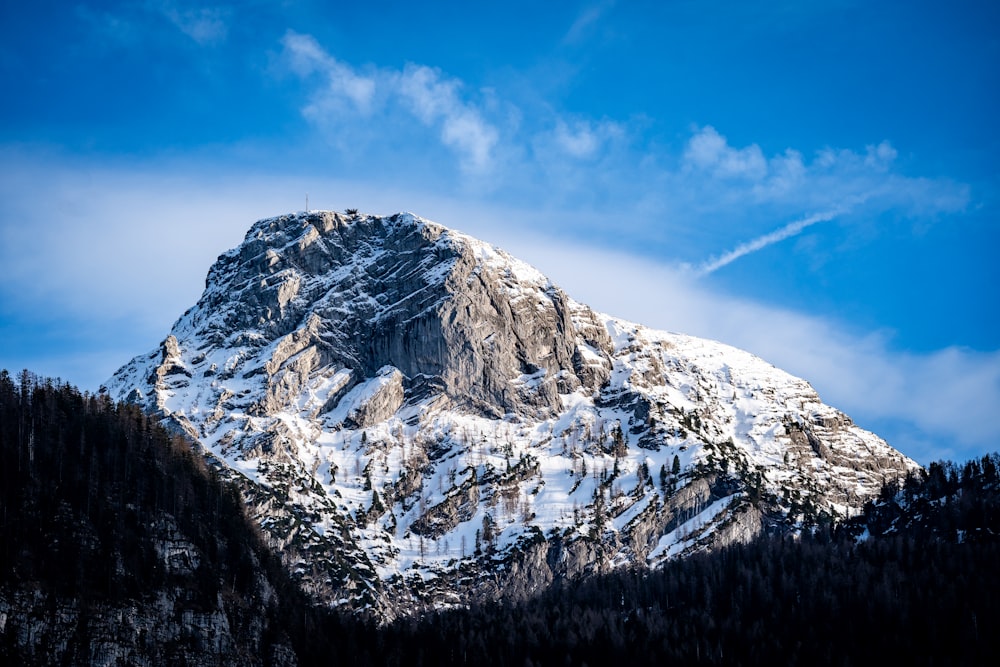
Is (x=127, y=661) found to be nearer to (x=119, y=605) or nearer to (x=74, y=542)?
(x=119, y=605)

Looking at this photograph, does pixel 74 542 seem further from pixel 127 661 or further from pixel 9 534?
pixel 127 661

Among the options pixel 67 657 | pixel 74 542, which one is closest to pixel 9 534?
pixel 74 542

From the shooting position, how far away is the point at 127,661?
611 feet

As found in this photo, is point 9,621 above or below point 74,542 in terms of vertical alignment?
below

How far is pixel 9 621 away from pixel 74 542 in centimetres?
2264

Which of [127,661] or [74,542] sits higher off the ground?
[74,542]

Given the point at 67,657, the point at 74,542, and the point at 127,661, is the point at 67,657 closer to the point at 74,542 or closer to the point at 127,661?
the point at 127,661

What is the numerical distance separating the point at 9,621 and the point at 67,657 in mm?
10164

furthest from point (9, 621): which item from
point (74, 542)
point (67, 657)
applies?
point (74, 542)

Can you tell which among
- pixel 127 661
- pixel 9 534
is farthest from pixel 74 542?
pixel 127 661

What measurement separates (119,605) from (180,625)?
1135cm

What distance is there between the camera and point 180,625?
199125 millimetres

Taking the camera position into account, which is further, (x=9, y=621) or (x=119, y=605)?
(x=119, y=605)

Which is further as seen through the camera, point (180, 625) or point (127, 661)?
point (180, 625)
